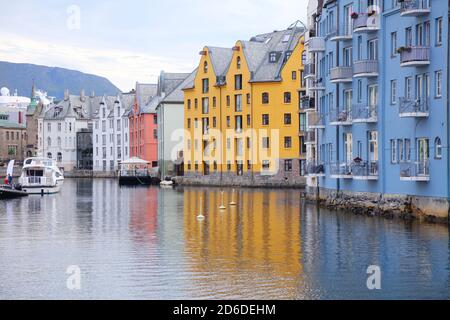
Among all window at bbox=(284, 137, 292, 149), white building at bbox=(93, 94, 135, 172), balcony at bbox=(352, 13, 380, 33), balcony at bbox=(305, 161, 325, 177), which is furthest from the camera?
white building at bbox=(93, 94, 135, 172)

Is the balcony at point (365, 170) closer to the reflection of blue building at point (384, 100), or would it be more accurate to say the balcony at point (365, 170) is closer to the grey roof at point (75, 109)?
the reflection of blue building at point (384, 100)

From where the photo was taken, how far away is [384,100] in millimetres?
54438

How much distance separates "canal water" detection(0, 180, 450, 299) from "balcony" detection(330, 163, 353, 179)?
2.68 metres

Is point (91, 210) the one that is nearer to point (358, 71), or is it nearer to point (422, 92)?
point (358, 71)

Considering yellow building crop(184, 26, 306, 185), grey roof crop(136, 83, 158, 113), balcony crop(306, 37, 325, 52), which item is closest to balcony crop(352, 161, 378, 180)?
balcony crop(306, 37, 325, 52)

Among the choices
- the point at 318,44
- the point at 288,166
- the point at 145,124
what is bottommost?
the point at 288,166

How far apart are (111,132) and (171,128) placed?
40486 mm

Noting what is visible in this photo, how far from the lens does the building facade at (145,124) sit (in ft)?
506

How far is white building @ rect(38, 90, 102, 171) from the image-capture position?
191 m

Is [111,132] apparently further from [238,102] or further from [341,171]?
[341,171]

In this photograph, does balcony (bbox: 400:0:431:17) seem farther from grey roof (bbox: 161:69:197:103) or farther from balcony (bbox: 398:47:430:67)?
grey roof (bbox: 161:69:197:103)

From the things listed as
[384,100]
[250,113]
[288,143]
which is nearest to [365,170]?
[384,100]

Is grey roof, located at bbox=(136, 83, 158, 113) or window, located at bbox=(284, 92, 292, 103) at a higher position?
grey roof, located at bbox=(136, 83, 158, 113)
